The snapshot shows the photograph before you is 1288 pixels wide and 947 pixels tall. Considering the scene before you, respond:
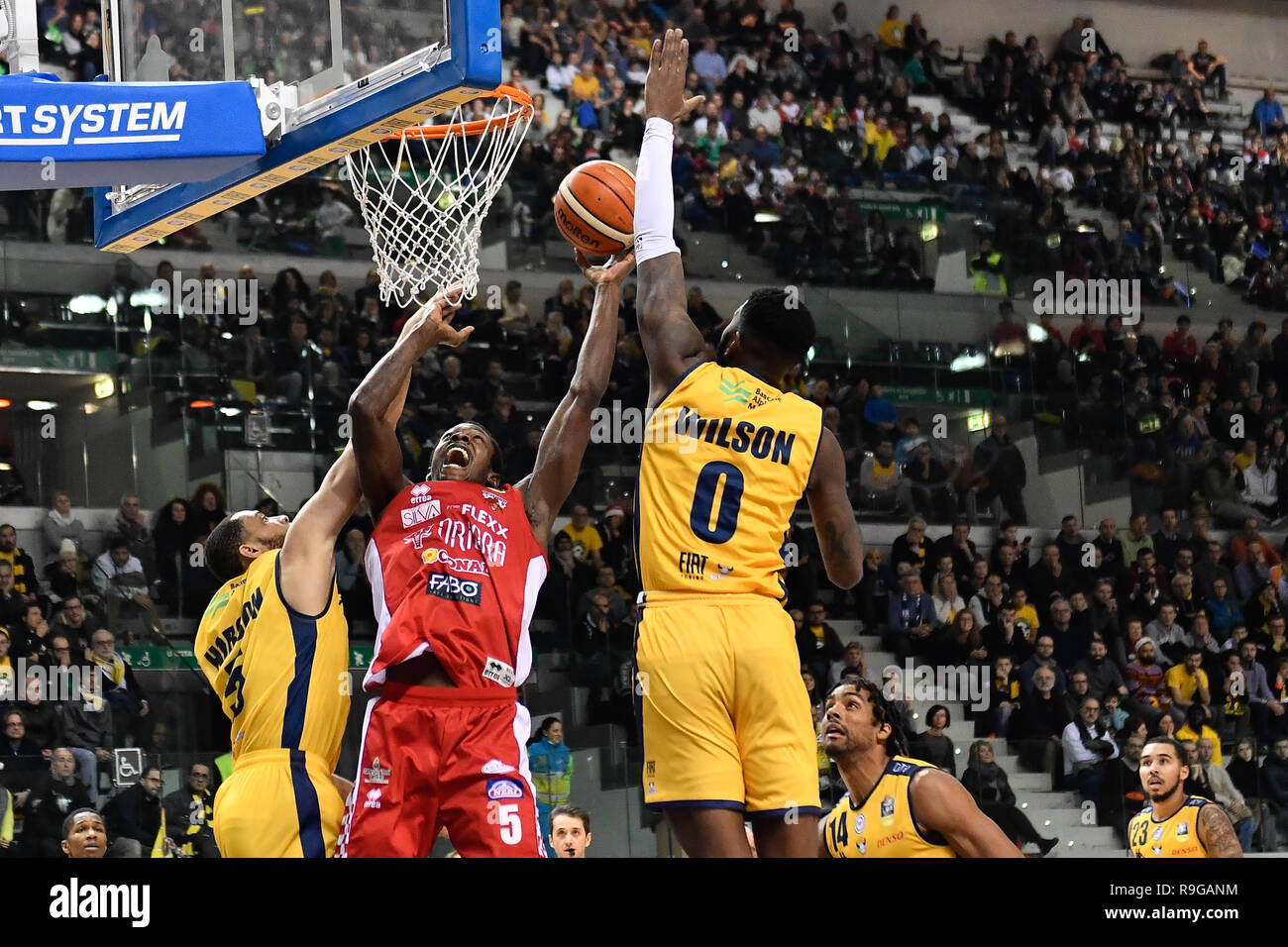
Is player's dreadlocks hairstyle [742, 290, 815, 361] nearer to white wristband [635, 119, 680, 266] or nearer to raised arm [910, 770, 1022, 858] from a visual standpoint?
white wristband [635, 119, 680, 266]

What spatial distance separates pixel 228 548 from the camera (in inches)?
228

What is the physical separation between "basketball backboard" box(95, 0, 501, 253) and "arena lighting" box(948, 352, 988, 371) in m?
9.38

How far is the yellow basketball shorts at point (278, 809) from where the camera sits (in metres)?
5.12

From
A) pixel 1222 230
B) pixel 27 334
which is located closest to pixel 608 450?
pixel 27 334

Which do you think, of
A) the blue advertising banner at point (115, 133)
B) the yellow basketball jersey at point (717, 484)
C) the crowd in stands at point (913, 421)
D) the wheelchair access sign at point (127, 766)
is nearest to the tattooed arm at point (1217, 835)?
the yellow basketball jersey at point (717, 484)

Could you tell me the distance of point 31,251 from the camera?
11.7m

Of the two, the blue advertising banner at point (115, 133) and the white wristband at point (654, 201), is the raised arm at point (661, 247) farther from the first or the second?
the blue advertising banner at point (115, 133)

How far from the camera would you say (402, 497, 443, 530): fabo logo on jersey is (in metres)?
5.19

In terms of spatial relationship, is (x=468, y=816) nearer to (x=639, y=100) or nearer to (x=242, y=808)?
(x=242, y=808)

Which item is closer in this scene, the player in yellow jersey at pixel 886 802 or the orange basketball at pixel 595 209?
the player in yellow jersey at pixel 886 802

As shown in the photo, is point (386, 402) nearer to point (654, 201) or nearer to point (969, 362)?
point (654, 201)

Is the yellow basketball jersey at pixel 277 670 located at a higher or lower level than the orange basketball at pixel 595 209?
lower

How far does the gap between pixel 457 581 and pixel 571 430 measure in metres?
0.64

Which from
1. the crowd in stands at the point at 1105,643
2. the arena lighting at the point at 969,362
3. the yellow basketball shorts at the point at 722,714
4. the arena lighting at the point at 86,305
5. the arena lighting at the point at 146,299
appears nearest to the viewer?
the yellow basketball shorts at the point at 722,714
